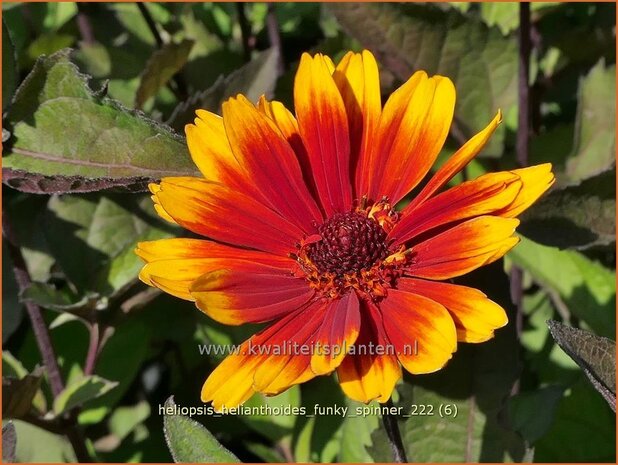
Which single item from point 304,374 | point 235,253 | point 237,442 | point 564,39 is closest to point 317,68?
point 235,253

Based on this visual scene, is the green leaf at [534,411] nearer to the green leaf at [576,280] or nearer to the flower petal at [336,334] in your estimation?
the green leaf at [576,280]

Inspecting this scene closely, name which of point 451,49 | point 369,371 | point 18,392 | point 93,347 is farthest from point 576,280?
point 18,392

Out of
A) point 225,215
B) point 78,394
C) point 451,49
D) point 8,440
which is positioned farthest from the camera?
point 451,49

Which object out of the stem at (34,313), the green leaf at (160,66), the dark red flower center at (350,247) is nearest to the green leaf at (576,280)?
the dark red flower center at (350,247)

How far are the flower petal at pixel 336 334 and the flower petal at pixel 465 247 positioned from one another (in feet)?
0.30

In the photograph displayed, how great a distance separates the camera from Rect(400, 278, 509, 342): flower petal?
0.85 meters

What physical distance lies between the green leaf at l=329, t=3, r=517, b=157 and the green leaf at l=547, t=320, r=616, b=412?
24.4 inches

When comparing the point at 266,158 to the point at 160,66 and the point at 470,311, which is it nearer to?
the point at 470,311

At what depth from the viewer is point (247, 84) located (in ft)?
4.58

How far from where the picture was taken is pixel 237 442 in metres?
1.68

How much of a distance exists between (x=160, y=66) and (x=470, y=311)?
2.46 feet

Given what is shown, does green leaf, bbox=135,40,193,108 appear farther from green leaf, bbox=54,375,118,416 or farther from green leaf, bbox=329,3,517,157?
green leaf, bbox=54,375,118,416

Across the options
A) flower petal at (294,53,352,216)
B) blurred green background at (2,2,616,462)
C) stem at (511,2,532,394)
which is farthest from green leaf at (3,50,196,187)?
stem at (511,2,532,394)

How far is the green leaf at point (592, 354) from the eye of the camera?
0.87 metres
